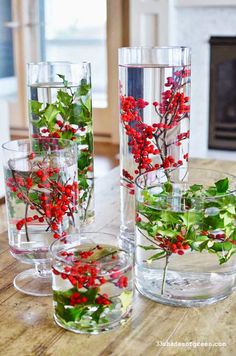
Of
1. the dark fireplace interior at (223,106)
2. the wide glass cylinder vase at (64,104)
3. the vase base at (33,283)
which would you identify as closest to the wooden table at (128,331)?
the vase base at (33,283)

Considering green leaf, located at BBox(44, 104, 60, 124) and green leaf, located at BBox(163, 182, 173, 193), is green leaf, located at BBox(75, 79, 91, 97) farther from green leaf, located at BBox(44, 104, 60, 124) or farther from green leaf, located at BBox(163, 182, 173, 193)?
green leaf, located at BBox(163, 182, 173, 193)

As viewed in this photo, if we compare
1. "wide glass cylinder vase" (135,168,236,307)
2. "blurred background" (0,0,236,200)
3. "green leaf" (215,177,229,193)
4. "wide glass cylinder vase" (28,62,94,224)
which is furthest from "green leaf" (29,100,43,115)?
"blurred background" (0,0,236,200)

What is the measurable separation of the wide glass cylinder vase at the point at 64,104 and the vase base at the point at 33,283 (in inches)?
7.6

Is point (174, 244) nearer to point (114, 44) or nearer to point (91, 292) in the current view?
point (91, 292)

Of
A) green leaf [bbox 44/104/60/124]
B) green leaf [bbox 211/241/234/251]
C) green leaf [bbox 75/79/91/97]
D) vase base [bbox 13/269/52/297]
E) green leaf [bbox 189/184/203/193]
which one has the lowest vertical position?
vase base [bbox 13/269/52/297]

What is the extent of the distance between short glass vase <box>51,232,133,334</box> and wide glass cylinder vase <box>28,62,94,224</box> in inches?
11.4

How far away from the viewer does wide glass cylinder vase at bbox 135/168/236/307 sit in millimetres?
783

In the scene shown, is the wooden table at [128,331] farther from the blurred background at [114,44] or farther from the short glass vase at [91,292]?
the blurred background at [114,44]

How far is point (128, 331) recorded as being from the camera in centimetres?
75

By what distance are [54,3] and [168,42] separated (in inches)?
40.6

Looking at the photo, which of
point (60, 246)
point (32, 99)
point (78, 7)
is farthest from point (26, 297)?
point (78, 7)

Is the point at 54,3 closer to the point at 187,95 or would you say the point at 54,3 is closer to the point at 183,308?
the point at 187,95

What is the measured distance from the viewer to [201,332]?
751 millimetres

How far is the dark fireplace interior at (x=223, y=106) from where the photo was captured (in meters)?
3.56
